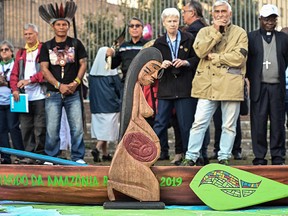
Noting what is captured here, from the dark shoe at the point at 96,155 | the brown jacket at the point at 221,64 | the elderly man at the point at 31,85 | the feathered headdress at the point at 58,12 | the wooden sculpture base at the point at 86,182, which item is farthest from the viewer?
the dark shoe at the point at 96,155

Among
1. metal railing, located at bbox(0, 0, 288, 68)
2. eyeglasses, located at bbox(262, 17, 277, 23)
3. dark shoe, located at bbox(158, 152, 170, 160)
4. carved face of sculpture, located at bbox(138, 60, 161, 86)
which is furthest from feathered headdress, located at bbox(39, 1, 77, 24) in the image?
metal railing, located at bbox(0, 0, 288, 68)

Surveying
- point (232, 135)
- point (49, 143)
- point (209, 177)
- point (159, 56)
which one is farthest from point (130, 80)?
point (49, 143)

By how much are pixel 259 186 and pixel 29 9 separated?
9.90 metres

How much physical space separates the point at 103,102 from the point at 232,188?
5444 mm

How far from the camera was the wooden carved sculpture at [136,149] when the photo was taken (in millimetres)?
6789

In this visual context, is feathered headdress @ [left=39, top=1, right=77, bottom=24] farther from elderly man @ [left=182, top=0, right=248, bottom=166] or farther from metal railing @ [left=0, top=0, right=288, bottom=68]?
metal railing @ [left=0, top=0, right=288, bottom=68]

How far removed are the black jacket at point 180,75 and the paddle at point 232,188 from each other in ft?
9.37

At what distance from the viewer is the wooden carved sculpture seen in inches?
267

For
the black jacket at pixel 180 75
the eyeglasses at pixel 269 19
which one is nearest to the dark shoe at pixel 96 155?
the black jacket at pixel 180 75

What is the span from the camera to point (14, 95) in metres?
10.7

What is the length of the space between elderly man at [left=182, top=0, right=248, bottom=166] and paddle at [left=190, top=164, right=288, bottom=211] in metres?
2.18

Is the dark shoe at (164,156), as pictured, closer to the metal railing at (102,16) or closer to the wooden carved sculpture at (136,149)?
the wooden carved sculpture at (136,149)

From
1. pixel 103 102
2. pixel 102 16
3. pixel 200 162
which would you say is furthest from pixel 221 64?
pixel 102 16

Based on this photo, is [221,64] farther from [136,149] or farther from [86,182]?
[86,182]
